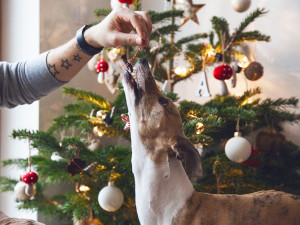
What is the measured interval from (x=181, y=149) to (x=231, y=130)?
29.4 inches

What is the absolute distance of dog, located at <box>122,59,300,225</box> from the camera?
2.62 feet

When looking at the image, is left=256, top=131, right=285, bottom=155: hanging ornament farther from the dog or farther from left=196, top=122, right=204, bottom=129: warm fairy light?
the dog

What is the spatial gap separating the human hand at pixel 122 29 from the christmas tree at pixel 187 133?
1.13ft

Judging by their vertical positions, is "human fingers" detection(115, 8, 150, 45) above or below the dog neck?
above

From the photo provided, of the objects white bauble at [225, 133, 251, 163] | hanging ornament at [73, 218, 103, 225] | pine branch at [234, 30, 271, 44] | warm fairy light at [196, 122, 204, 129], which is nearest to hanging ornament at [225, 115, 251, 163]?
white bauble at [225, 133, 251, 163]

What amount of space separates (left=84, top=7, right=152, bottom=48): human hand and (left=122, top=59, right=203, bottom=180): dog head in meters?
0.08

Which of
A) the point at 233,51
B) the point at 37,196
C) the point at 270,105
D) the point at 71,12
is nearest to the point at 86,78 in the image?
the point at 71,12

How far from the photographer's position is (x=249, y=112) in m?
1.19

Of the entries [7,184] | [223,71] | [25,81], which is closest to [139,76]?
[25,81]

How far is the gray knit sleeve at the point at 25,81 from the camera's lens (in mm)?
1058

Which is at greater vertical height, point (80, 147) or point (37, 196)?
point (80, 147)

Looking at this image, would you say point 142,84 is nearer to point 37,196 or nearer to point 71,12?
point 37,196

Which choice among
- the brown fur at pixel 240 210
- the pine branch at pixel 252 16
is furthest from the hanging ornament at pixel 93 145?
the brown fur at pixel 240 210

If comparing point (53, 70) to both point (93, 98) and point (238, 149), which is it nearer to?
point (93, 98)
